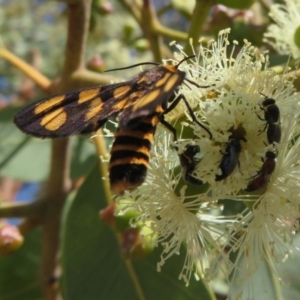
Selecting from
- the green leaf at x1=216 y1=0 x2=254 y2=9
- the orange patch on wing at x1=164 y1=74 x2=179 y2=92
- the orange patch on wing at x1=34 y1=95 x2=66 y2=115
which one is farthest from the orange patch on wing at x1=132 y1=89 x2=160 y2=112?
the green leaf at x1=216 y1=0 x2=254 y2=9

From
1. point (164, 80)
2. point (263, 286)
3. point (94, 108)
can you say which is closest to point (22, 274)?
point (263, 286)

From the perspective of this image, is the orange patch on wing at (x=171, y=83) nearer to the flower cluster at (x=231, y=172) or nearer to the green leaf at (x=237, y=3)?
the flower cluster at (x=231, y=172)

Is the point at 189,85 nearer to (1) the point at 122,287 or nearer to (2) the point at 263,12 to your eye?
(1) the point at 122,287

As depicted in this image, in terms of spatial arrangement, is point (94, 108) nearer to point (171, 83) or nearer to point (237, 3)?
point (171, 83)

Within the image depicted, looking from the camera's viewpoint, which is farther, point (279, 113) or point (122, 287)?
point (122, 287)

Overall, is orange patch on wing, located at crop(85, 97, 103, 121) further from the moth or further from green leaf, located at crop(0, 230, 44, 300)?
green leaf, located at crop(0, 230, 44, 300)

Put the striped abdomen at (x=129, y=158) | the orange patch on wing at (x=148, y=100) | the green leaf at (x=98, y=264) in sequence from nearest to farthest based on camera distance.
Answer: the orange patch on wing at (x=148, y=100)
the striped abdomen at (x=129, y=158)
the green leaf at (x=98, y=264)

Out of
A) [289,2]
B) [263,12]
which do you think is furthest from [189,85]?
[263,12]

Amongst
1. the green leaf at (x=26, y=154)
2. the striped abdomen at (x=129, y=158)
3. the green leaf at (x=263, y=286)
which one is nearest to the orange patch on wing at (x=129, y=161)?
the striped abdomen at (x=129, y=158)
